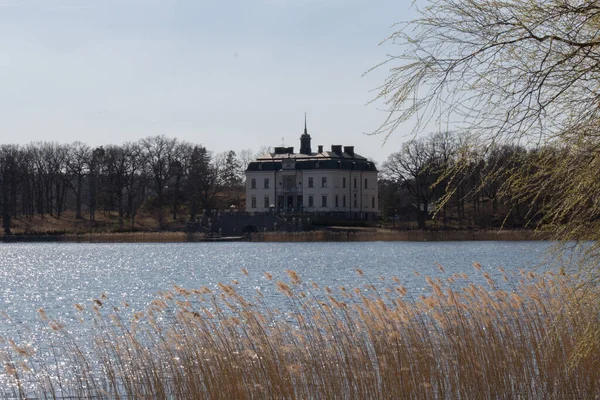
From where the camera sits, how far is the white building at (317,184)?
91.2 meters

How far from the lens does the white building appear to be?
299ft

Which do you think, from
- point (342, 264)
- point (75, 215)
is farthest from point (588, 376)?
point (75, 215)

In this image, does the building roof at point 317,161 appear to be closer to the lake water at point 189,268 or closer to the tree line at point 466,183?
the tree line at point 466,183

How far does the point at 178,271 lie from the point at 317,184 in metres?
50.3

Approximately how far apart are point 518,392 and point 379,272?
80.7ft

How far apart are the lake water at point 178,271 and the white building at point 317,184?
26929 millimetres

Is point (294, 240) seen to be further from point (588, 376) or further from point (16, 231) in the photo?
point (588, 376)

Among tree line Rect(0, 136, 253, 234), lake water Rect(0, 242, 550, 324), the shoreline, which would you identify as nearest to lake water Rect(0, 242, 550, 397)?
lake water Rect(0, 242, 550, 324)

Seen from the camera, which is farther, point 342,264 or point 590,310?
point 342,264

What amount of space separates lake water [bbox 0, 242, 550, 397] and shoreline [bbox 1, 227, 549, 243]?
8.74 m

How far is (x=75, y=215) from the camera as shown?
93.5 m

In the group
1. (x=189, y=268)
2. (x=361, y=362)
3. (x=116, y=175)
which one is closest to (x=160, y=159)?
(x=116, y=175)

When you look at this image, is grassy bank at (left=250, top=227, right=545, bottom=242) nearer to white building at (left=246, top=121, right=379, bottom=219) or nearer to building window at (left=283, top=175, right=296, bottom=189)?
white building at (left=246, top=121, right=379, bottom=219)

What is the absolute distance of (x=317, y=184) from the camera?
91438 mm
